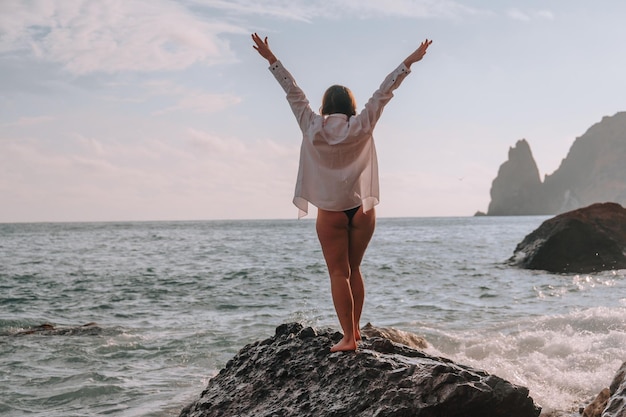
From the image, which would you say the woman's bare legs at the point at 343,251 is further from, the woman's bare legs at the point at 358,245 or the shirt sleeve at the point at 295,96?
the shirt sleeve at the point at 295,96

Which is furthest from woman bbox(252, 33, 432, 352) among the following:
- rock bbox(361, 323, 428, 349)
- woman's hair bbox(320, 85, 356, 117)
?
rock bbox(361, 323, 428, 349)

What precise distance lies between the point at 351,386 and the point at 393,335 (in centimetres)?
380

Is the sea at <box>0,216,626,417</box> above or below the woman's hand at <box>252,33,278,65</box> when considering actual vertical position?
below

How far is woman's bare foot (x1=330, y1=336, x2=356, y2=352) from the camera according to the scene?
14.5 ft

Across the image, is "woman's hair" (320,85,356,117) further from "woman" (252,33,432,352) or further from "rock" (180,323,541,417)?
"rock" (180,323,541,417)

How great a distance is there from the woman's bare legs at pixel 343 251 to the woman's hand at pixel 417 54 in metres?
1.08

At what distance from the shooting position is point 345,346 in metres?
4.44

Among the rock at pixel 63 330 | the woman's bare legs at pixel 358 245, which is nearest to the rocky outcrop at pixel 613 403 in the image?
the woman's bare legs at pixel 358 245

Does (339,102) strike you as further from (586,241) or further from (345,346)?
(586,241)

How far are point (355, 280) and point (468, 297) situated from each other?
1155cm

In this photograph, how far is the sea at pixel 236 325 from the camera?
7.86 m

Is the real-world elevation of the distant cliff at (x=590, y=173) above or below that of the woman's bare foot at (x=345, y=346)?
above

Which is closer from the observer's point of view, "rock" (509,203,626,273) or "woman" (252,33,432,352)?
"woman" (252,33,432,352)

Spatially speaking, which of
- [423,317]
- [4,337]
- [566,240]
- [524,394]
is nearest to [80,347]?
[4,337]
